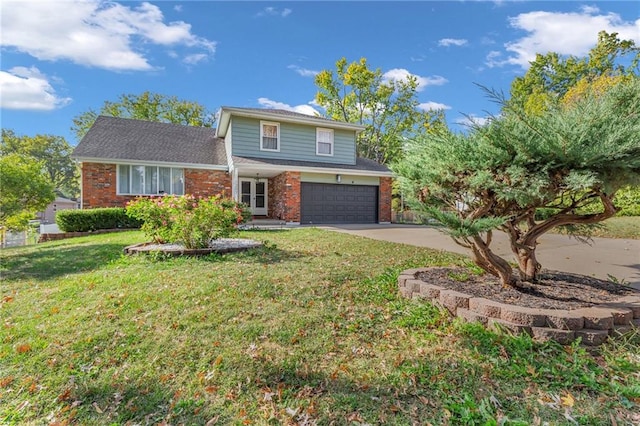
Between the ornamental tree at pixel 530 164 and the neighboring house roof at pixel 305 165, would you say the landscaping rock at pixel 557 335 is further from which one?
the neighboring house roof at pixel 305 165

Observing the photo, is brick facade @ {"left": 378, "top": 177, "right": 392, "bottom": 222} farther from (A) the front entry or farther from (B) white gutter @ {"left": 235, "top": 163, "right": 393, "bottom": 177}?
(A) the front entry

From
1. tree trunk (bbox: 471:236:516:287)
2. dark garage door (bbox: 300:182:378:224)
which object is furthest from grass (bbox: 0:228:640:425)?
dark garage door (bbox: 300:182:378:224)

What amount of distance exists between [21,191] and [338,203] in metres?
10.8

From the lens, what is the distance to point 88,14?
25.2 feet

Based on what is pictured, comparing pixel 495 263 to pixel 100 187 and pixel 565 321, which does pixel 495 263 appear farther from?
pixel 100 187

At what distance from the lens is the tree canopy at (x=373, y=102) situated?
80.9 feet

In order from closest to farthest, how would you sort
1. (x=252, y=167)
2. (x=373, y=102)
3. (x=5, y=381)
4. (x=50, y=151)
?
(x=5, y=381)
(x=252, y=167)
(x=373, y=102)
(x=50, y=151)

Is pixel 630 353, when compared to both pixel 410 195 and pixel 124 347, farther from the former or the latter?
pixel 124 347

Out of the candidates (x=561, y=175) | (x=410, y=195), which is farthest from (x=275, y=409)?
(x=561, y=175)

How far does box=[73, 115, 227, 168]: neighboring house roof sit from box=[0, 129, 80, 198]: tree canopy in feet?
91.9

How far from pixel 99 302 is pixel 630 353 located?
5645mm

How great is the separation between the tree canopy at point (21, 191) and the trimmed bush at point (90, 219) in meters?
2.98

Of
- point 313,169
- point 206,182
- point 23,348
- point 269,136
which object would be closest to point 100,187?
point 206,182

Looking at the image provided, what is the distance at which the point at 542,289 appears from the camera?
3760mm
